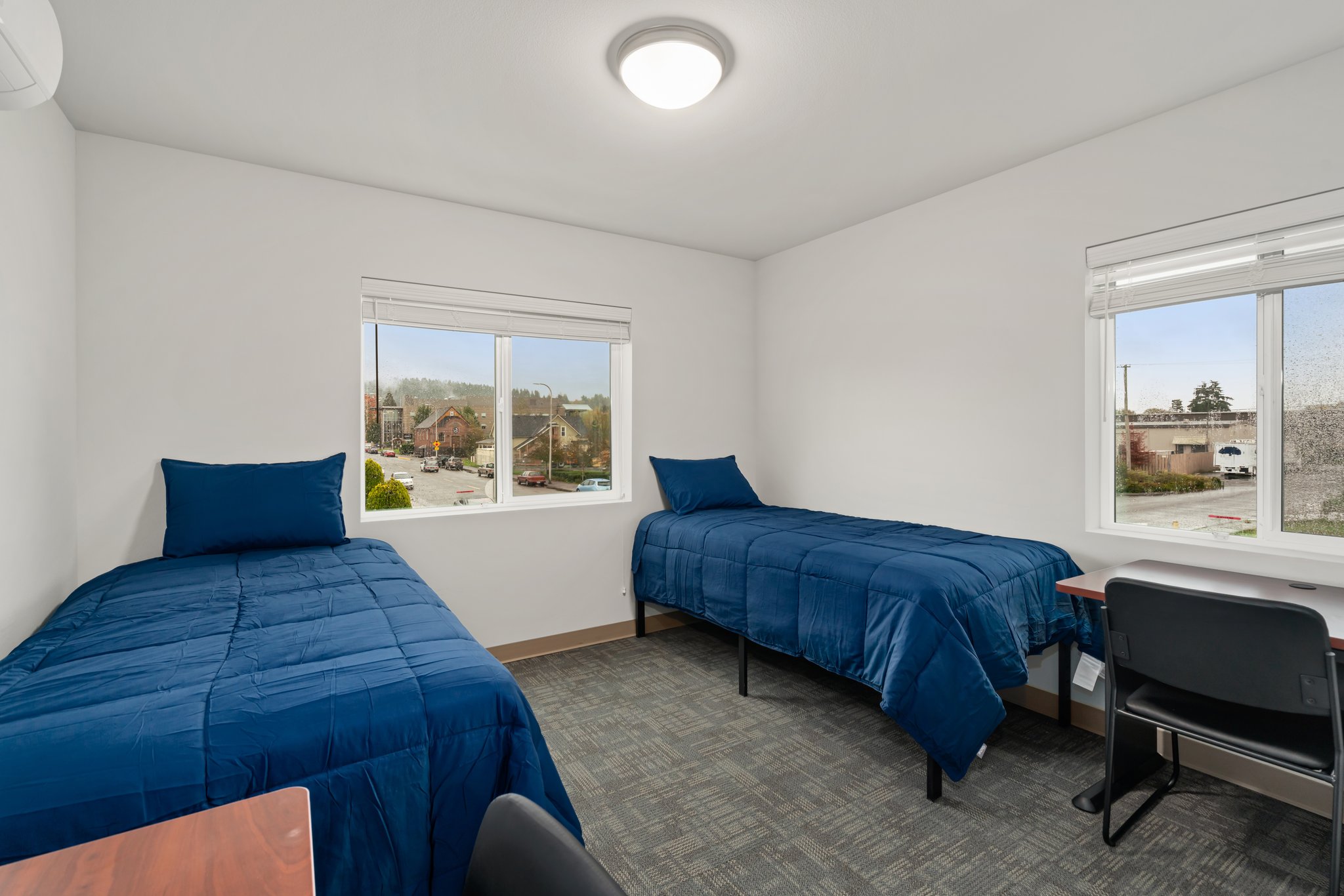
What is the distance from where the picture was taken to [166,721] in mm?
1187

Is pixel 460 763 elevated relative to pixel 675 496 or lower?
lower

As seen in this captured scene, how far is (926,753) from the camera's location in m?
2.35

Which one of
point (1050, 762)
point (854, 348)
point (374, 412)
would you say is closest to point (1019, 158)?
point (854, 348)

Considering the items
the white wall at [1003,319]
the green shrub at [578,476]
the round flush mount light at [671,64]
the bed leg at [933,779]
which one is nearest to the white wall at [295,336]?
the green shrub at [578,476]

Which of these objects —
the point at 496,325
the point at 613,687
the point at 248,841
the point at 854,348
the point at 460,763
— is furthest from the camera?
the point at 854,348

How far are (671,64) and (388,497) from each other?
8.28 ft

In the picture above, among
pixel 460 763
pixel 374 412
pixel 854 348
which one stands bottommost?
pixel 460 763

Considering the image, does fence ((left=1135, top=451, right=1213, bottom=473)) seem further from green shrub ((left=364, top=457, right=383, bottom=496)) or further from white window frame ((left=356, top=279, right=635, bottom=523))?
green shrub ((left=364, top=457, right=383, bottom=496))

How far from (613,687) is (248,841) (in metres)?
2.58

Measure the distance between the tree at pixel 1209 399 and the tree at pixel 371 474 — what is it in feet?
12.4

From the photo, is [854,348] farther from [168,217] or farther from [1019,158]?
[168,217]

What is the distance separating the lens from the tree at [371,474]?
3.33 meters

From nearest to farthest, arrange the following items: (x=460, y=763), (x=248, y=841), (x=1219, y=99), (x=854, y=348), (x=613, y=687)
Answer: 1. (x=248, y=841)
2. (x=460, y=763)
3. (x=1219, y=99)
4. (x=613, y=687)
5. (x=854, y=348)

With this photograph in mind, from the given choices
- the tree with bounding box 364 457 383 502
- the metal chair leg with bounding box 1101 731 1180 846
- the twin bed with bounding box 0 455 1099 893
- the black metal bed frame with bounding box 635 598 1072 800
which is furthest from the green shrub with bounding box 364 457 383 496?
the metal chair leg with bounding box 1101 731 1180 846
